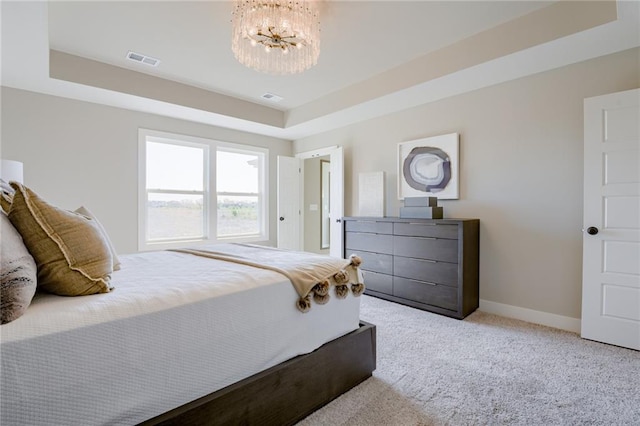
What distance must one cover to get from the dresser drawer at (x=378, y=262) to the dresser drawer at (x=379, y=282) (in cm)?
6

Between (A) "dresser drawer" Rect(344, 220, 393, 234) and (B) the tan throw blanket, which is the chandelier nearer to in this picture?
(B) the tan throw blanket

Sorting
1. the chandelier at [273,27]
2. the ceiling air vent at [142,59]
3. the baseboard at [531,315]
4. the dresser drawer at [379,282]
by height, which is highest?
the ceiling air vent at [142,59]

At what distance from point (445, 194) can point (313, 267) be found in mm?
2419

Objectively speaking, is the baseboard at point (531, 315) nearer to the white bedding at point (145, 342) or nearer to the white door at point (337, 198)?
the white door at point (337, 198)

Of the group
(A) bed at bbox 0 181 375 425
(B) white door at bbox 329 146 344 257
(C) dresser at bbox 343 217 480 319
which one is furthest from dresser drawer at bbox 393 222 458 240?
(A) bed at bbox 0 181 375 425

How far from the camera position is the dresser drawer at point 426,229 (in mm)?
3085

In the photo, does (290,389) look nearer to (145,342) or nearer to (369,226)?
(145,342)

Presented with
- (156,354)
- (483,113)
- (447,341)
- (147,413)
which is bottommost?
(447,341)

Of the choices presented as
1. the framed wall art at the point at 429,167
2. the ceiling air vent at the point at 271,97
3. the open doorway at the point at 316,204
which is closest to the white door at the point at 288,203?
the open doorway at the point at 316,204

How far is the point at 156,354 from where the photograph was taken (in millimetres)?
1110

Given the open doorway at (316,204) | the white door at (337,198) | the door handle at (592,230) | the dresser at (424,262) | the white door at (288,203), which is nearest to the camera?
the door handle at (592,230)

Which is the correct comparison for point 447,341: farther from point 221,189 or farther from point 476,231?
point 221,189

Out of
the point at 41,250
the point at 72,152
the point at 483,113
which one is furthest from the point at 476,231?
the point at 72,152

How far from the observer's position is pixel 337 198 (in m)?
4.86
